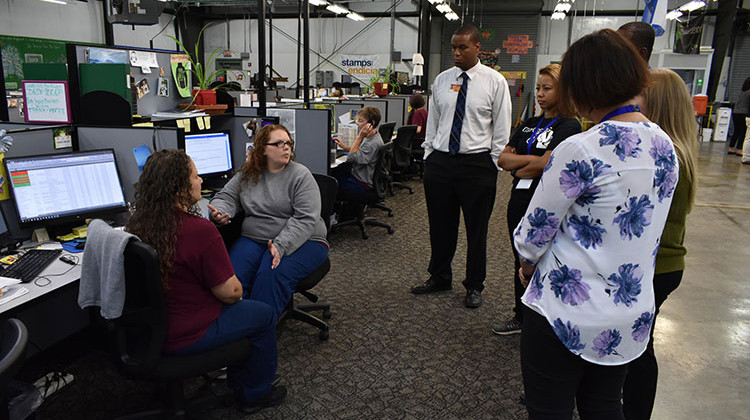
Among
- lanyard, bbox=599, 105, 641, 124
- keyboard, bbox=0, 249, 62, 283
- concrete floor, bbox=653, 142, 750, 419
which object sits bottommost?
concrete floor, bbox=653, 142, 750, 419

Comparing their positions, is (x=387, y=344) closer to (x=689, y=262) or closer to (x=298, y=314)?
(x=298, y=314)

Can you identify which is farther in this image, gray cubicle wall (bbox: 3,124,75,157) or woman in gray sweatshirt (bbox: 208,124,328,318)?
woman in gray sweatshirt (bbox: 208,124,328,318)

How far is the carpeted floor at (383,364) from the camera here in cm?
211

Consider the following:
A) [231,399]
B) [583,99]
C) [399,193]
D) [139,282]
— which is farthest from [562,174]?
[399,193]

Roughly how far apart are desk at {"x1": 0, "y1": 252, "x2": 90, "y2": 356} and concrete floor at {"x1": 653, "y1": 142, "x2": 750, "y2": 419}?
236 centimetres

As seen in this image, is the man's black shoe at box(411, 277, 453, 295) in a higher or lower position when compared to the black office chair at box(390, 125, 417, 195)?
lower

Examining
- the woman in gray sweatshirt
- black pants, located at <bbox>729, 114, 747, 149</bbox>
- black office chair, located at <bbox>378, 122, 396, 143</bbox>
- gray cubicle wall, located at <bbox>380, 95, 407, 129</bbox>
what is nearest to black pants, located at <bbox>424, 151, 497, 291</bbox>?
the woman in gray sweatshirt

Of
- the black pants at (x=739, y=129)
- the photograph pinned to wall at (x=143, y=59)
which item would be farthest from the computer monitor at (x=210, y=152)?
the black pants at (x=739, y=129)

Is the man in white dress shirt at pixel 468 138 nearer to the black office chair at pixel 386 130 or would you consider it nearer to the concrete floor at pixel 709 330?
the concrete floor at pixel 709 330

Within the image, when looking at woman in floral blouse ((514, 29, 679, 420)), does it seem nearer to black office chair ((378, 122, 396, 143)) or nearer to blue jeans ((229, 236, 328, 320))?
blue jeans ((229, 236, 328, 320))

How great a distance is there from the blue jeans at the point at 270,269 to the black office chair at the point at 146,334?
49 cm

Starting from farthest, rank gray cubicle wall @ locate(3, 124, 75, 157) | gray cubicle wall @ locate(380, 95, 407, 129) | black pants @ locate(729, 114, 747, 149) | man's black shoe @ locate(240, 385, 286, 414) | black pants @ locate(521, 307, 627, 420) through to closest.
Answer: black pants @ locate(729, 114, 747, 149) → gray cubicle wall @ locate(380, 95, 407, 129) → gray cubicle wall @ locate(3, 124, 75, 157) → man's black shoe @ locate(240, 385, 286, 414) → black pants @ locate(521, 307, 627, 420)

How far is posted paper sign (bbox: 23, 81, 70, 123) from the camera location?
2463mm

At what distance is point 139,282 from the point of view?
159cm
